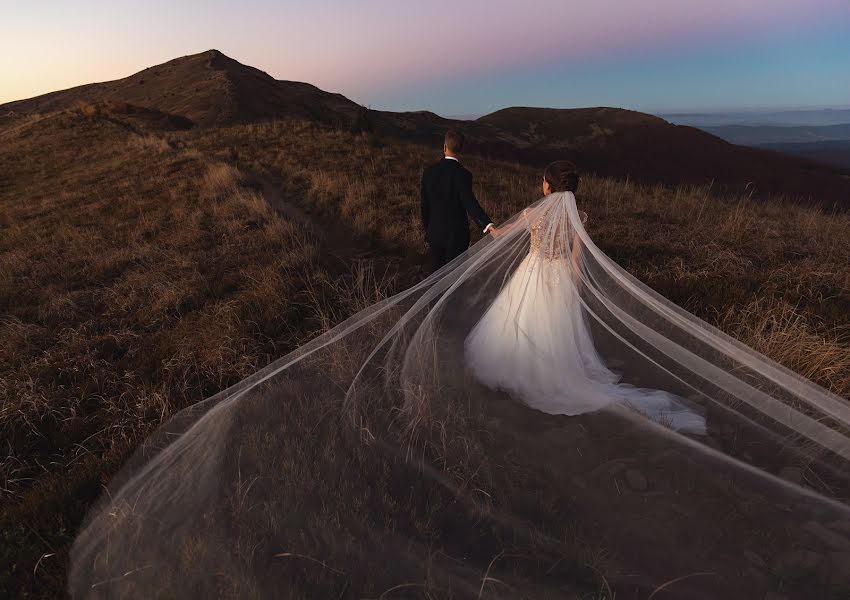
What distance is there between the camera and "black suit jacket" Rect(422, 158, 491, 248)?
4715 millimetres

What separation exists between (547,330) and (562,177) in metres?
1.23

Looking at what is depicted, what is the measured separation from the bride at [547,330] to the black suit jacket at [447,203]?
111 centimetres

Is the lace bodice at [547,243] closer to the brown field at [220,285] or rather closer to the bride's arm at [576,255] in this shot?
the bride's arm at [576,255]

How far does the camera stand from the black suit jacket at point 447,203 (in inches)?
186

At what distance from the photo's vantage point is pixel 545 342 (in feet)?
11.0

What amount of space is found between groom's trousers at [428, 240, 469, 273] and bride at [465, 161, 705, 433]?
1.39 meters

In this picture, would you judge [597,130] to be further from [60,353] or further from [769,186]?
[60,353]

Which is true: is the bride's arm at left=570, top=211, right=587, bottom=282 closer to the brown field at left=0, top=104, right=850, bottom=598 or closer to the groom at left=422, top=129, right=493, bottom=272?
the groom at left=422, top=129, right=493, bottom=272

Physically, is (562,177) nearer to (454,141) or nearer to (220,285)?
(454,141)

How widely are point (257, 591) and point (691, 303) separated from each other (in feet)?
15.3

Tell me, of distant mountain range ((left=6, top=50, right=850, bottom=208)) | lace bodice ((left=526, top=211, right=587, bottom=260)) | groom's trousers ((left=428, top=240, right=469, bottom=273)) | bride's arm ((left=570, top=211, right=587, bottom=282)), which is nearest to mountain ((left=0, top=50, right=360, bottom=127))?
distant mountain range ((left=6, top=50, right=850, bottom=208))

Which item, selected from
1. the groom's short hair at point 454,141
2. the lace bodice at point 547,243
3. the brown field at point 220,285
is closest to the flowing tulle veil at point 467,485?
the brown field at point 220,285

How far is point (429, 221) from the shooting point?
201 inches

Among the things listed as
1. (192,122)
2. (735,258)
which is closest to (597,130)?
(192,122)
